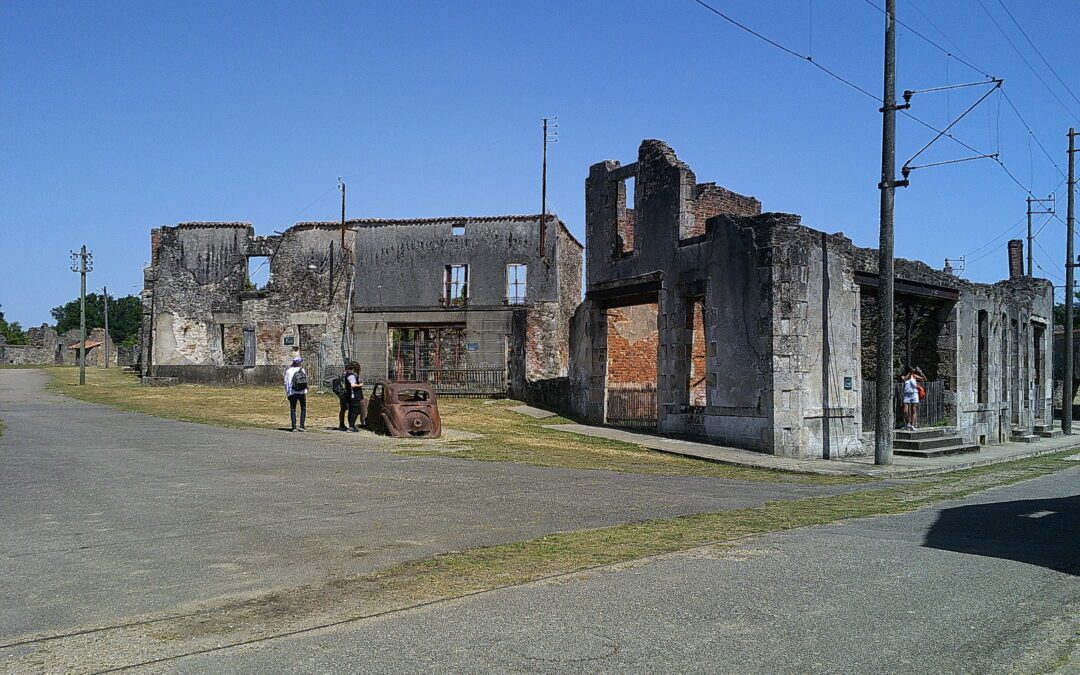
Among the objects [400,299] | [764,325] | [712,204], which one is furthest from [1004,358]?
[400,299]

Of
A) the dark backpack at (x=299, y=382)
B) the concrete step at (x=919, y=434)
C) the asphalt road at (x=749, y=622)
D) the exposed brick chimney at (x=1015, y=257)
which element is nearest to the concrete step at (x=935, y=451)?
the concrete step at (x=919, y=434)

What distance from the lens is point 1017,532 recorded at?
8.91 meters

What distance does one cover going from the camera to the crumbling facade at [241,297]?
40.7m

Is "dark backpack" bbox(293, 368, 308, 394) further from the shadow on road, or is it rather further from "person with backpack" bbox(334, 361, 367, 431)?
the shadow on road

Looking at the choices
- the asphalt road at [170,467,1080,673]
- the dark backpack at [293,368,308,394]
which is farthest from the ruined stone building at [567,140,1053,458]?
the asphalt road at [170,467,1080,673]

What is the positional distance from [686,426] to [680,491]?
29.7 feet

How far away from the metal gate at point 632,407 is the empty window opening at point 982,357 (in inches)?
378

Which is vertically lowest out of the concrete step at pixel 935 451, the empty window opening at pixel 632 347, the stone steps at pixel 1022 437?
the stone steps at pixel 1022 437

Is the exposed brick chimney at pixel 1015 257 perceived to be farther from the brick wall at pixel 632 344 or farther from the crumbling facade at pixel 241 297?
the crumbling facade at pixel 241 297

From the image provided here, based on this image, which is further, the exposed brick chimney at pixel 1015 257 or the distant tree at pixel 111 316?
the distant tree at pixel 111 316

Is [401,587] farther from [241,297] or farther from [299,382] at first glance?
[241,297]

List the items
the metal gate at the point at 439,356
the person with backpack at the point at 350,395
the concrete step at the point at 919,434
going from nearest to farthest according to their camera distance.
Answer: the person with backpack at the point at 350,395 < the concrete step at the point at 919,434 < the metal gate at the point at 439,356

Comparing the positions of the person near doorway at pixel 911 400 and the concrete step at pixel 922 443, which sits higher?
the person near doorway at pixel 911 400

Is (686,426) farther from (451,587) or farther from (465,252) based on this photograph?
(465,252)
